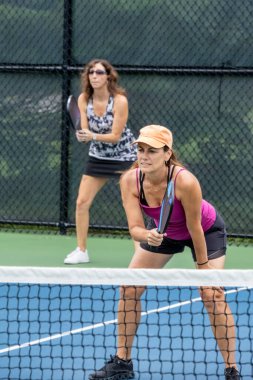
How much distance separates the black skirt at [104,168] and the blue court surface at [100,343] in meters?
1.35

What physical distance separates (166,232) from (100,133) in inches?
120

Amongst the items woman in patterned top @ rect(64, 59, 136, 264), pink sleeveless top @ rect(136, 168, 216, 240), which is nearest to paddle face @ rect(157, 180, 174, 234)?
pink sleeveless top @ rect(136, 168, 216, 240)

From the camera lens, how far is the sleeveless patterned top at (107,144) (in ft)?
26.5

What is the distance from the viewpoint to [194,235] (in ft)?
16.4

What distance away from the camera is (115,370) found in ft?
17.1

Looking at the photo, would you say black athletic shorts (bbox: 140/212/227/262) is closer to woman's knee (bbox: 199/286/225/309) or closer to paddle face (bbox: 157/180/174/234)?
woman's knee (bbox: 199/286/225/309)

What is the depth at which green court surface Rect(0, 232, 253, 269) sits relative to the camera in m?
8.41

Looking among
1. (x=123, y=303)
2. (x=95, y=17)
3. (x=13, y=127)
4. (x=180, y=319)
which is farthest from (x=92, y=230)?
(x=123, y=303)

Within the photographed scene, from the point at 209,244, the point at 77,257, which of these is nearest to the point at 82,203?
the point at 77,257

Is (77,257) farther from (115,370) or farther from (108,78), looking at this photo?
(115,370)

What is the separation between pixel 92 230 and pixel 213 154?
4.45ft

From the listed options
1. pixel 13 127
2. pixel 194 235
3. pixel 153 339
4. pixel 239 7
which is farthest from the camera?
pixel 13 127

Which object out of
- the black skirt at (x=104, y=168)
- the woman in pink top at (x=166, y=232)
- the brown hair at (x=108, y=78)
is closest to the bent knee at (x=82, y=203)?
the black skirt at (x=104, y=168)

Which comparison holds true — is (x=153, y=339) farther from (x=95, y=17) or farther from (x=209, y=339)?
(x=95, y=17)
